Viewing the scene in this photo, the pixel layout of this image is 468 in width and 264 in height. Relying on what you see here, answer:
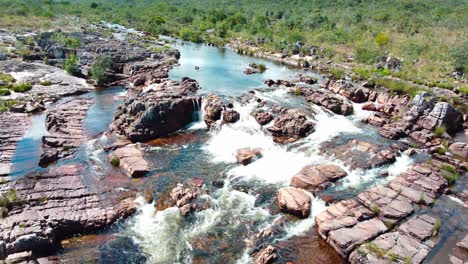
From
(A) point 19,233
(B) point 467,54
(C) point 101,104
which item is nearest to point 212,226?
(A) point 19,233

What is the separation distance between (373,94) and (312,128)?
14.6 meters

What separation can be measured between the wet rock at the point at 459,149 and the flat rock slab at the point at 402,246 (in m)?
12.7

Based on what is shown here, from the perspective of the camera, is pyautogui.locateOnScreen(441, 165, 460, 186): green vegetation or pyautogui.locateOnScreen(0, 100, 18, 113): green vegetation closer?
pyautogui.locateOnScreen(441, 165, 460, 186): green vegetation

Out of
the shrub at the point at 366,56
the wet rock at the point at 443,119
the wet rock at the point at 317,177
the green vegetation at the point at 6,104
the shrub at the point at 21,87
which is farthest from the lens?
the shrub at the point at 366,56

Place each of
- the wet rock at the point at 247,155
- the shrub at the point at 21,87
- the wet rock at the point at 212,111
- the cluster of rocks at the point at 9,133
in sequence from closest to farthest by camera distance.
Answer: the cluster of rocks at the point at 9,133 → the wet rock at the point at 247,155 → the wet rock at the point at 212,111 → the shrub at the point at 21,87

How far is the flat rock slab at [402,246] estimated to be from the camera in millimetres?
19328

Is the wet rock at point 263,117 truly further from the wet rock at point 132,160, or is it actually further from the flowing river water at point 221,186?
the wet rock at point 132,160

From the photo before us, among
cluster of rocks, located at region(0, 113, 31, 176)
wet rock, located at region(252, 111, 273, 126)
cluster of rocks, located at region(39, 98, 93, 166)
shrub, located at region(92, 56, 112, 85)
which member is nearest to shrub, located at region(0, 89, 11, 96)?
cluster of rocks, located at region(39, 98, 93, 166)

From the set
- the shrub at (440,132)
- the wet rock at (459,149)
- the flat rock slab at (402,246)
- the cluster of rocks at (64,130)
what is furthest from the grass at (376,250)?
the cluster of rocks at (64,130)

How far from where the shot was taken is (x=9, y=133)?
113 feet

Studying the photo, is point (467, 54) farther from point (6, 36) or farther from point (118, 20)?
point (118, 20)

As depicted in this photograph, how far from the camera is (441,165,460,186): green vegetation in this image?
27125 millimetres

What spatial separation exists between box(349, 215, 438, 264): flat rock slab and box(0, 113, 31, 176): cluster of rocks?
2649cm

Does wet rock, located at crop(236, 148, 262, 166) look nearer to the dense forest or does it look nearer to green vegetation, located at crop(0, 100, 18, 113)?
green vegetation, located at crop(0, 100, 18, 113)
